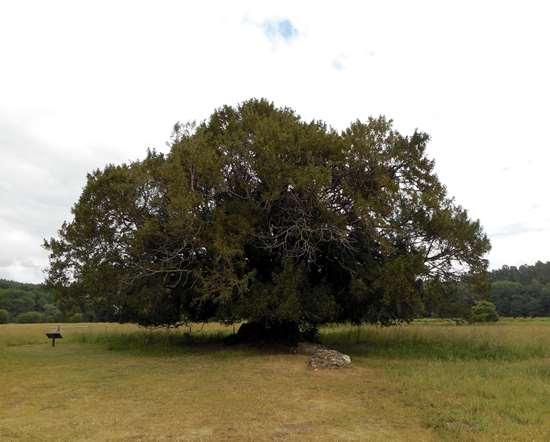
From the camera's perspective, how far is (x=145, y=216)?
17.7 meters

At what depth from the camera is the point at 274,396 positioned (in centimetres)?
1012

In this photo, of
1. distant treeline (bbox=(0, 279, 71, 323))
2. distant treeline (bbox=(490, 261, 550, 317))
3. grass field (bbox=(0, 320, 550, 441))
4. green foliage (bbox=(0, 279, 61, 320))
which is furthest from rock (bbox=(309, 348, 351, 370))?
distant treeline (bbox=(490, 261, 550, 317))

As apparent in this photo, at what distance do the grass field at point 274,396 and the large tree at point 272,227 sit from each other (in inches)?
97.8

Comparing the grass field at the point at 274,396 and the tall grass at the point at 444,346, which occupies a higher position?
the tall grass at the point at 444,346

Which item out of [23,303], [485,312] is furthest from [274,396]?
[23,303]

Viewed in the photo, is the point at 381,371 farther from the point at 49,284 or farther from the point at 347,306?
the point at 49,284

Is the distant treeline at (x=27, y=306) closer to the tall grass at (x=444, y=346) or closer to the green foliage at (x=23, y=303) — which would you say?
the green foliage at (x=23, y=303)

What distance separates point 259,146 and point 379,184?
484cm

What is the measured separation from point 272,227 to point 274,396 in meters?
8.59

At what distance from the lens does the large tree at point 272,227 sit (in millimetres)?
16859

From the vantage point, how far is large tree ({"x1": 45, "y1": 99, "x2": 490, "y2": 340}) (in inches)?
664

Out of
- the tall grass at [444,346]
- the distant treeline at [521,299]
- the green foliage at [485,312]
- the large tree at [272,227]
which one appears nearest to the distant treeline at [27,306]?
the green foliage at [485,312]

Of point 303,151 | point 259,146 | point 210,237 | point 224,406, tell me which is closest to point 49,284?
point 210,237

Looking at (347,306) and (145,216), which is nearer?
(145,216)
